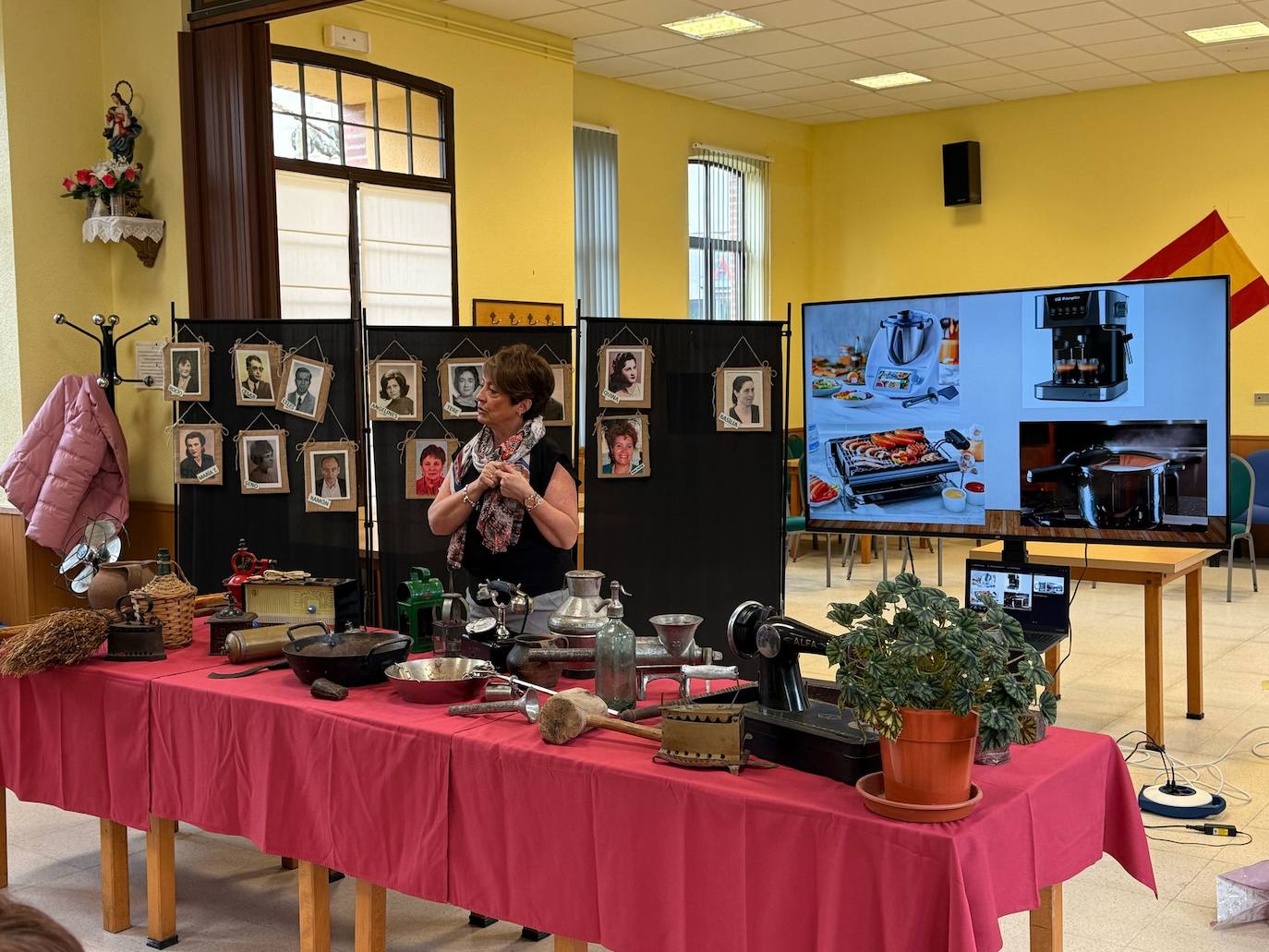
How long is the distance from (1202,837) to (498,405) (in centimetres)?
267

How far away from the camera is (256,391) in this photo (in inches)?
199

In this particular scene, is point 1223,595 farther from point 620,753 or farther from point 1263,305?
point 620,753

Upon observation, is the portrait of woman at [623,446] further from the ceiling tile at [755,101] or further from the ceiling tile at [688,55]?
the ceiling tile at [755,101]

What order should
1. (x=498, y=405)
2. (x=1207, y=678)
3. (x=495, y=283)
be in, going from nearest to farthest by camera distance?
(x=498, y=405) → (x=1207, y=678) → (x=495, y=283)

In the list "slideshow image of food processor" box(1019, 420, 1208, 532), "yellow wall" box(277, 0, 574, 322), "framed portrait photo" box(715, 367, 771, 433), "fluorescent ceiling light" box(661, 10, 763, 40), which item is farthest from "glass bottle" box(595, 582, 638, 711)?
"fluorescent ceiling light" box(661, 10, 763, 40)

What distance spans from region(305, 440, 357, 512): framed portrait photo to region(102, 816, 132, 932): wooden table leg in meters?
1.76

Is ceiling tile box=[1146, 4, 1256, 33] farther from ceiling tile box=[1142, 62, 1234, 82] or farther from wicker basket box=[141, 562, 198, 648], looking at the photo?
wicker basket box=[141, 562, 198, 648]

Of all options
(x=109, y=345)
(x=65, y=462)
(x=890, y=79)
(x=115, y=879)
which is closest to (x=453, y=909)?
(x=115, y=879)

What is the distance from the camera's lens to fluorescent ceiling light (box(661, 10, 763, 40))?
8.40m

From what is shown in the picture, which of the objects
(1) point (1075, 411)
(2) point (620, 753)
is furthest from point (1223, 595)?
(2) point (620, 753)

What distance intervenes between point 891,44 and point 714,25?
1.45 meters

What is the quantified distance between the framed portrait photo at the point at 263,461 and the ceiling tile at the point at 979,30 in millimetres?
5822

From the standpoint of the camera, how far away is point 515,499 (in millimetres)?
3736

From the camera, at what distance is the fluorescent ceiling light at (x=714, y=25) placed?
27.6 feet
